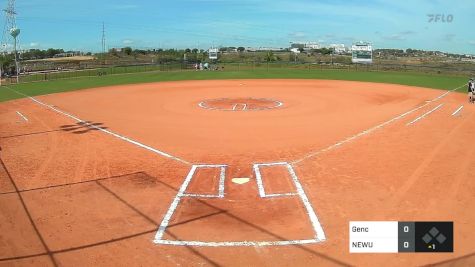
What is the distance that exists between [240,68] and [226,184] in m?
54.5

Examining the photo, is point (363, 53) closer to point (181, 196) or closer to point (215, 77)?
point (215, 77)

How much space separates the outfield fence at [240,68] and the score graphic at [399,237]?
161 ft

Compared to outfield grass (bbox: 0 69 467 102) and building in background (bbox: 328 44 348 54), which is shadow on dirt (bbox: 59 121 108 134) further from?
building in background (bbox: 328 44 348 54)

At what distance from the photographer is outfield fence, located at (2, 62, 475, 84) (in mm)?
53375

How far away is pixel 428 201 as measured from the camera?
36.4ft

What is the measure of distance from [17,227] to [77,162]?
578 centimetres

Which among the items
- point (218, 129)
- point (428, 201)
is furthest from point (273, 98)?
point (428, 201)

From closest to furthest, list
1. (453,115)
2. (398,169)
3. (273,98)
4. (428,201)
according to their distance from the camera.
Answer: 1. (428,201)
2. (398,169)
3. (453,115)
4. (273,98)

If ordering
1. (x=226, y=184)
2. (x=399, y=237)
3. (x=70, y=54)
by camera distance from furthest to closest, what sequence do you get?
(x=70, y=54) < (x=226, y=184) < (x=399, y=237)

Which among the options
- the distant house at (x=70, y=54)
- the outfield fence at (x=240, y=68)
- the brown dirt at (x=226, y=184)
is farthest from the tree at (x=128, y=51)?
the brown dirt at (x=226, y=184)

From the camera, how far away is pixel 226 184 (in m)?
12.9

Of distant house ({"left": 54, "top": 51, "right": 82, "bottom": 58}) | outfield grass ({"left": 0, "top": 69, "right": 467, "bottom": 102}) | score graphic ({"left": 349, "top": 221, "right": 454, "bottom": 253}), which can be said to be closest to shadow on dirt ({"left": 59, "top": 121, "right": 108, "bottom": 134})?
outfield grass ({"left": 0, "top": 69, "right": 467, "bottom": 102})

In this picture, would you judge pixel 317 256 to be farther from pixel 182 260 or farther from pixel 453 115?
pixel 453 115

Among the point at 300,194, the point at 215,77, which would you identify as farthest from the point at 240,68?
the point at 300,194
